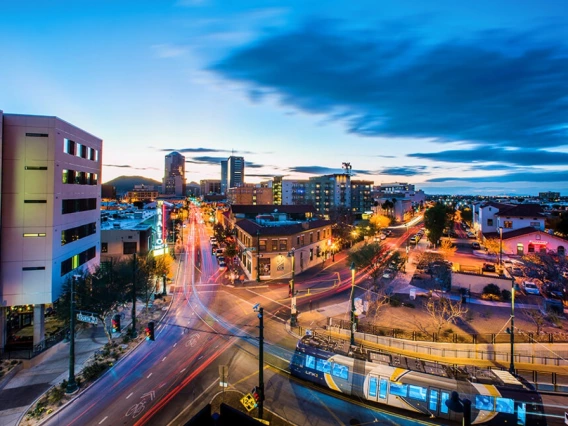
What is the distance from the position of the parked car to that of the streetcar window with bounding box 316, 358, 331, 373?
97.4ft

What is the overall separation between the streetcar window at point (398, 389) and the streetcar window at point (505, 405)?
13.0 ft

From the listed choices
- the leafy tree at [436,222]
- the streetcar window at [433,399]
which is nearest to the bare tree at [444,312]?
the streetcar window at [433,399]

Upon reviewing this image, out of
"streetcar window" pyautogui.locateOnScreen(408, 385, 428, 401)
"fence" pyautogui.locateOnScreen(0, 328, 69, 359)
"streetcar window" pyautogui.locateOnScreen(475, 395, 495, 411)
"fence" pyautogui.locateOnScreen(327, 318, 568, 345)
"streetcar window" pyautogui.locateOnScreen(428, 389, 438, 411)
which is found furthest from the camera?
"fence" pyautogui.locateOnScreen(327, 318, 568, 345)

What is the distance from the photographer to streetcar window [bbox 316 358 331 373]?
18.1 m

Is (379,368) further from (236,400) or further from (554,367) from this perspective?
(554,367)

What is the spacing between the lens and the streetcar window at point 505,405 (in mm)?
14234

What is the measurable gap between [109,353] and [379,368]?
19.6 meters

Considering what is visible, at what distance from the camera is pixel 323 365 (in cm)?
1831

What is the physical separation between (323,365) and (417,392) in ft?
16.8

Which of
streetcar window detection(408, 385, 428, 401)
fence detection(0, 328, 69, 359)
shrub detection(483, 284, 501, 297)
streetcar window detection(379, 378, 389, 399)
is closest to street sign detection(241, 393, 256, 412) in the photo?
streetcar window detection(379, 378, 389, 399)

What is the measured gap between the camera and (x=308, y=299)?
35.8 metres

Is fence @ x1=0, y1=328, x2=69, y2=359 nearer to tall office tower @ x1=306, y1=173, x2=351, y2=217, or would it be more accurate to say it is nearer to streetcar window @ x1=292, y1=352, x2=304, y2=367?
streetcar window @ x1=292, y1=352, x2=304, y2=367

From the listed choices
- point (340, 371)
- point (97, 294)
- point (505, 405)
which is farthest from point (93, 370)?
point (505, 405)

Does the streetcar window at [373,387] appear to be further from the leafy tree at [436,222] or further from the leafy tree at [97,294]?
the leafy tree at [436,222]
